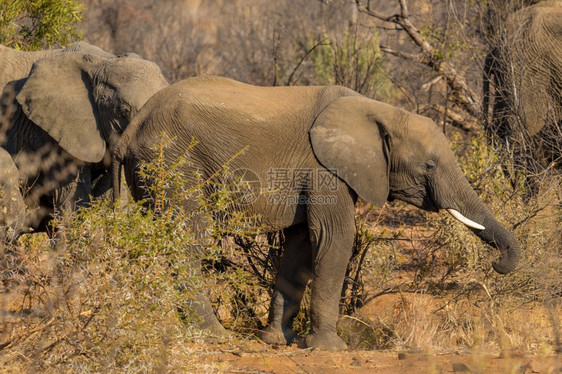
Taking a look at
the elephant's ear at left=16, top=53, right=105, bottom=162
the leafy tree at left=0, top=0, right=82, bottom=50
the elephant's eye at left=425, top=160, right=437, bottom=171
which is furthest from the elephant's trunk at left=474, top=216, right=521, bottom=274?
the leafy tree at left=0, top=0, right=82, bottom=50

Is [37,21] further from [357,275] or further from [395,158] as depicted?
[395,158]

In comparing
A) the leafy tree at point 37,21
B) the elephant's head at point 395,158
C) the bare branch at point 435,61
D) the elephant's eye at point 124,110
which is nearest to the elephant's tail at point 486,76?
the bare branch at point 435,61

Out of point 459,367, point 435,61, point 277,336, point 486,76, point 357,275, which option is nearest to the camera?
point 459,367

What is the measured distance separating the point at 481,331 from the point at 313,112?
1758 millimetres

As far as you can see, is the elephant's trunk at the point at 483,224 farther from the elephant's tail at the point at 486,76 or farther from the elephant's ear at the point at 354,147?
the elephant's tail at the point at 486,76

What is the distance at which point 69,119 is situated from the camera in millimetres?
7516

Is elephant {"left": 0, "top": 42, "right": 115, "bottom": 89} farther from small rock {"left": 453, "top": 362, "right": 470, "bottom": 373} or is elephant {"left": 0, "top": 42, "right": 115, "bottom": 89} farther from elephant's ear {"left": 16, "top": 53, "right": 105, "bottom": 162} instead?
small rock {"left": 453, "top": 362, "right": 470, "bottom": 373}

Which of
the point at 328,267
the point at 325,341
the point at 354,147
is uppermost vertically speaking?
the point at 354,147

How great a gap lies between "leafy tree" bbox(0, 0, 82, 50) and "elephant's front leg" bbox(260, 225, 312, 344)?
3.99 meters

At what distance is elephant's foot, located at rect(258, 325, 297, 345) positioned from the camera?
20.4ft

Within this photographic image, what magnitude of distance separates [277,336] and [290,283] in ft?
1.18

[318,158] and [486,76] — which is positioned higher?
[486,76]

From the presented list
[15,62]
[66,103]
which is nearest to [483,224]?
[66,103]

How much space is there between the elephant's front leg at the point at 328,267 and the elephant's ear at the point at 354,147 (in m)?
0.19
